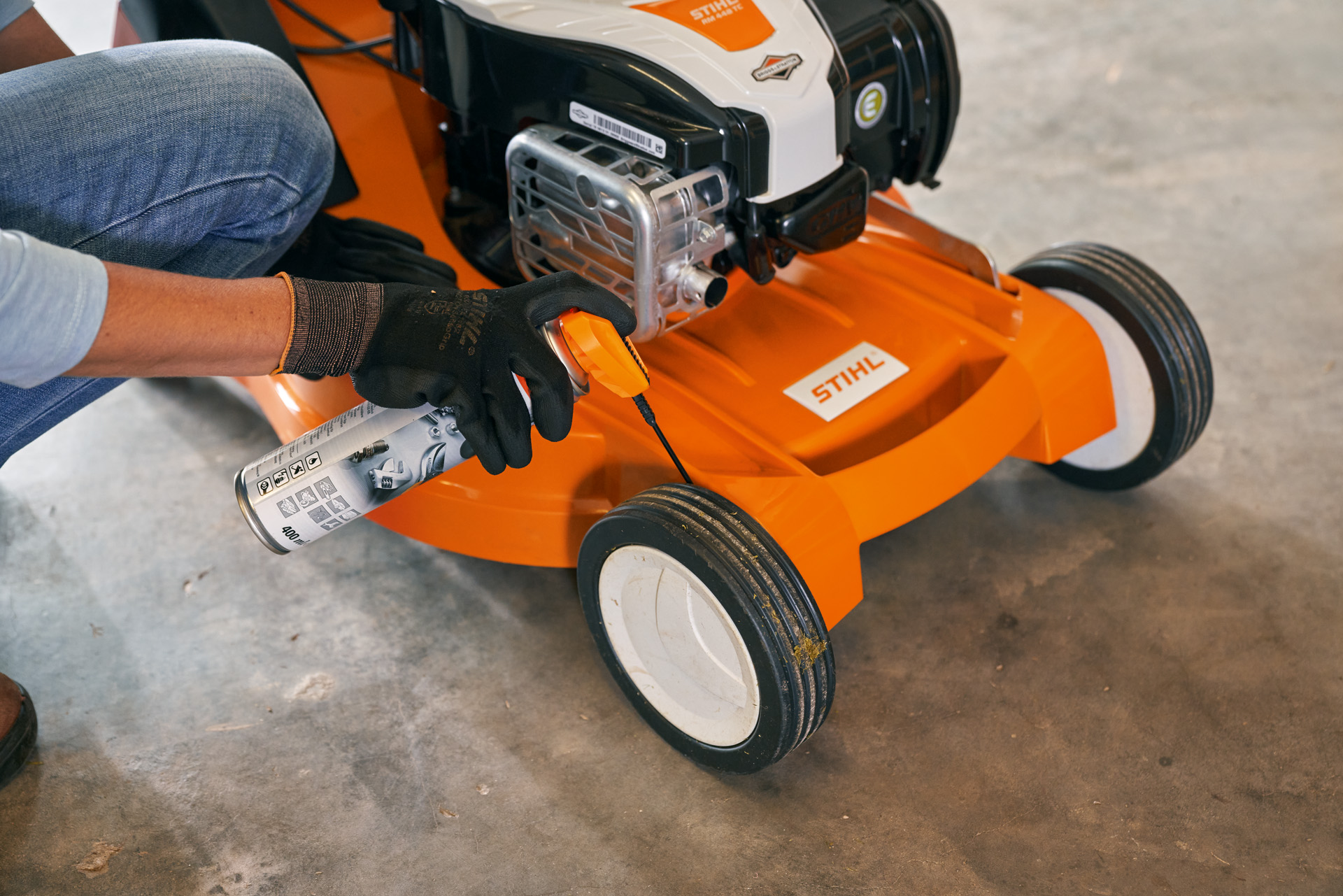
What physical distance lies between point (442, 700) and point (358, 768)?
0.41 feet

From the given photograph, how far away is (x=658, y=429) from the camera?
1164 millimetres

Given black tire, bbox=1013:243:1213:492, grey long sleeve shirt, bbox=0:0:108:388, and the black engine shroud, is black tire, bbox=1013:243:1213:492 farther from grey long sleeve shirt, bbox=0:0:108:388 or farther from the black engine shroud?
grey long sleeve shirt, bbox=0:0:108:388

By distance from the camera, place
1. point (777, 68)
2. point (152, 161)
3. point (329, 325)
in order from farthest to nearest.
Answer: point (777, 68), point (152, 161), point (329, 325)

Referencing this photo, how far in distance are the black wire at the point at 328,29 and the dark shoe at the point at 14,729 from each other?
933 mm

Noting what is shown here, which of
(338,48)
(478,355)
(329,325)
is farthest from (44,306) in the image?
(338,48)

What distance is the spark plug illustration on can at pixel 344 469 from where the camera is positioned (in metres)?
1.10

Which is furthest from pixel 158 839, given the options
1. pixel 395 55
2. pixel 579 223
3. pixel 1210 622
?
pixel 1210 622

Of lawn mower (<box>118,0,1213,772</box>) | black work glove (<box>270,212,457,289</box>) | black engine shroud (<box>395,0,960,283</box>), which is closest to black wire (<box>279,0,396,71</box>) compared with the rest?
lawn mower (<box>118,0,1213,772</box>)

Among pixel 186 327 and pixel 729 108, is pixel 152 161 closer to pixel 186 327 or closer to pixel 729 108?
pixel 186 327

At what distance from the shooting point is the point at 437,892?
1.13 meters

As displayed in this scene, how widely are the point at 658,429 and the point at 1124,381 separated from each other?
0.70 metres

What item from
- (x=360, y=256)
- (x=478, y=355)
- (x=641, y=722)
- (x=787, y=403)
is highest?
(x=478, y=355)

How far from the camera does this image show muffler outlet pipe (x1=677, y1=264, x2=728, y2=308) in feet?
4.01

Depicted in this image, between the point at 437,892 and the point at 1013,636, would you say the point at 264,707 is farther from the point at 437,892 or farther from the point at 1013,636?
the point at 1013,636
